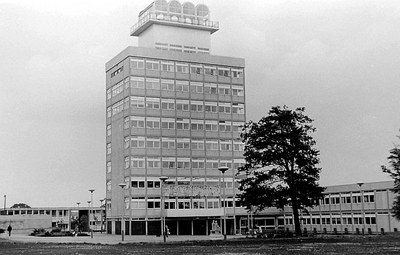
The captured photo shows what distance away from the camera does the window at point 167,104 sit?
106 meters

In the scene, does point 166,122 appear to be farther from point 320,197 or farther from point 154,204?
point 320,197

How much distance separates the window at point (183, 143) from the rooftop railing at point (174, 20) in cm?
2264

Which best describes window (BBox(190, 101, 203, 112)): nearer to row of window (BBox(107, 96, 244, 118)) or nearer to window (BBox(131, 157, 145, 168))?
row of window (BBox(107, 96, 244, 118))

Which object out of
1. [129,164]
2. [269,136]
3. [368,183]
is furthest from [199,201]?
[269,136]

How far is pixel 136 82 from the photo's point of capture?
104m

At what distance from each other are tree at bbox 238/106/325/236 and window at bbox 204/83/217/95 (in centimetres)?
4099

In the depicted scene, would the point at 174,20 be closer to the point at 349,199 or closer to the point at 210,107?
the point at 210,107

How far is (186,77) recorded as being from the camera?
108312mm

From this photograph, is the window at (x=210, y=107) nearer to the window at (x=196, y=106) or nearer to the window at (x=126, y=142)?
the window at (x=196, y=106)

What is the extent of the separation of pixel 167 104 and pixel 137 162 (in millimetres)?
11961

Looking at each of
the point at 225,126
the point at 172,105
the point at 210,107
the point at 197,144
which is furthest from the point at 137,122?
the point at 225,126

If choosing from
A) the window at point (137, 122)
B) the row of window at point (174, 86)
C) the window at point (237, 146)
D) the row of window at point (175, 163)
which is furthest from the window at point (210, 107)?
the window at point (137, 122)

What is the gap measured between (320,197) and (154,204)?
140 ft

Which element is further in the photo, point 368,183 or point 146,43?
point 146,43
